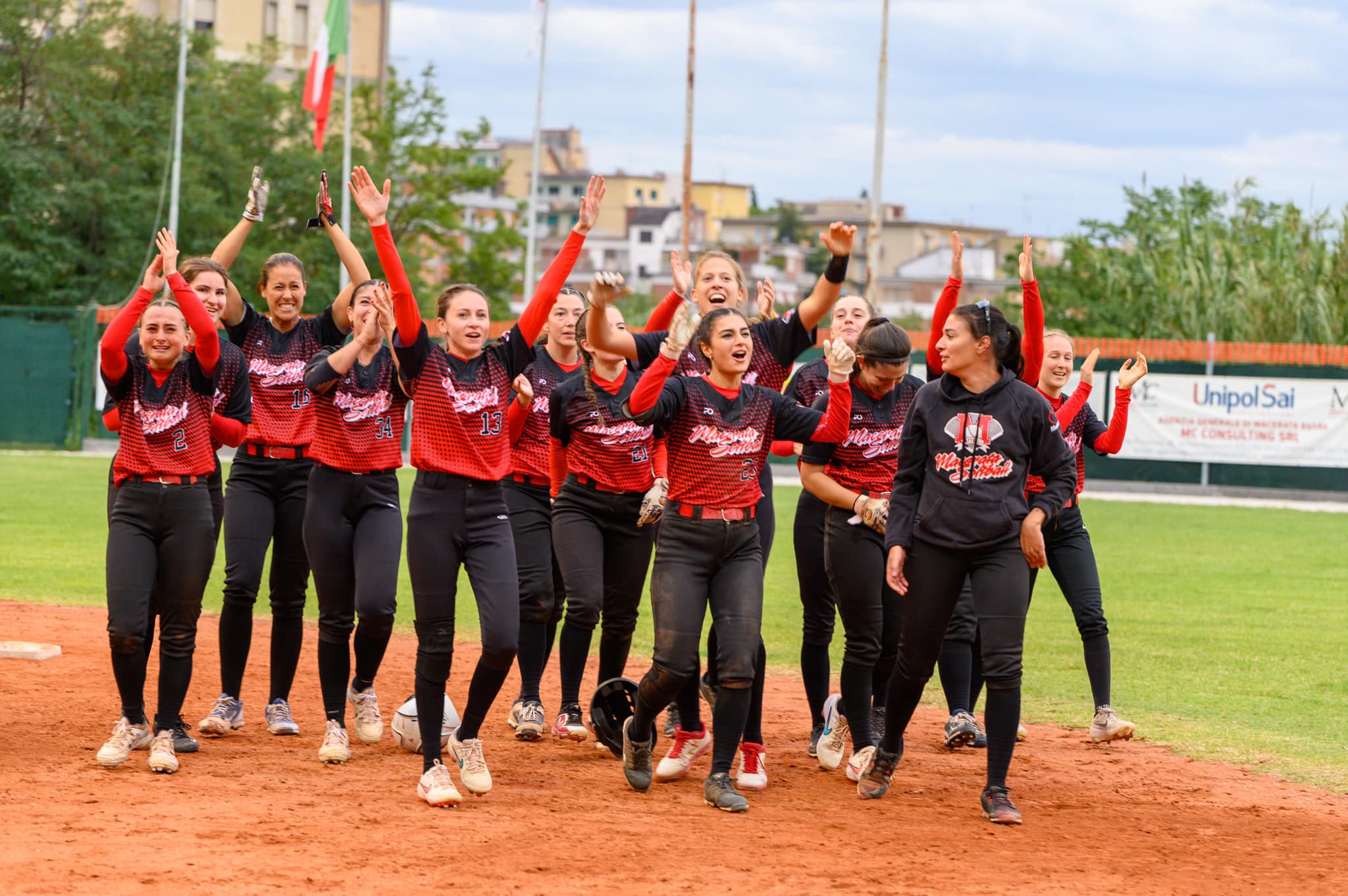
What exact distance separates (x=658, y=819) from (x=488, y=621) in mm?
1031

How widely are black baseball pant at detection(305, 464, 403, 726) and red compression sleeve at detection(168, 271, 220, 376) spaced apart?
2.27ft

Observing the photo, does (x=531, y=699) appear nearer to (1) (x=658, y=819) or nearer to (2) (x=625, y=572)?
(2) (x=625, y=572)

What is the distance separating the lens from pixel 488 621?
5.93 meters

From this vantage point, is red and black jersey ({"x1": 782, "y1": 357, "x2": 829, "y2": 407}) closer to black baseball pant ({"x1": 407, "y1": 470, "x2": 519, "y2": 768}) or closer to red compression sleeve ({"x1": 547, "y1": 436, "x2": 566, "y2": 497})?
red compression sleeve ({"x1": 547, "y1": 436, "x2": 566, "y2": 497})

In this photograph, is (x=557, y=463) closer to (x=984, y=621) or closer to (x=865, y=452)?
(x=865, y=452)

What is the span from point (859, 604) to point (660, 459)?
1.15m

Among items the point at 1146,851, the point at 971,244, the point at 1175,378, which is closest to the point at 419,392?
the point at 1146,851

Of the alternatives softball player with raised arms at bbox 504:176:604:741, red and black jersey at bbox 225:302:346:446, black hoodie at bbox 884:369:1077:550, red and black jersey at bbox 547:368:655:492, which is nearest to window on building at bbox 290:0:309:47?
red and black jersey at bbox 225:302:346:446

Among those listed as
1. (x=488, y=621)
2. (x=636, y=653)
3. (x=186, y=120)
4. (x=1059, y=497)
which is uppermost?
(x=186, y=120)

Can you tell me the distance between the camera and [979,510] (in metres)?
5.91

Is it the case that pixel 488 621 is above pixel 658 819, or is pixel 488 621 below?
above

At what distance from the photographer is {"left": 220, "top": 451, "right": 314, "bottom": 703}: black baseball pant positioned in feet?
23.0

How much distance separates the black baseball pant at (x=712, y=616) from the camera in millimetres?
6020

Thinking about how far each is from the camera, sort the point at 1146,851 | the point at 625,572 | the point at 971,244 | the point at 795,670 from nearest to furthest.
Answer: the point at 1146,851, the point at 625,572, the point at 795,670, the point at 971,244
